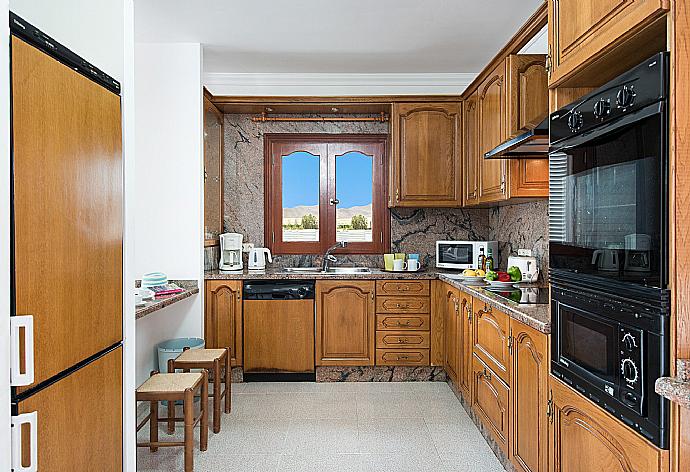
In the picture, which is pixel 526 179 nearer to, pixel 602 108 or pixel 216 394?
pixel 602 108

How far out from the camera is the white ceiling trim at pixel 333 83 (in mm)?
5359

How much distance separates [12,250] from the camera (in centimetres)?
141

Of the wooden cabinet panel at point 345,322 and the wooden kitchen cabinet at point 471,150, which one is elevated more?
the wooden kitchen cabinet at point 471,150

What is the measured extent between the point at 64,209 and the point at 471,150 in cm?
378

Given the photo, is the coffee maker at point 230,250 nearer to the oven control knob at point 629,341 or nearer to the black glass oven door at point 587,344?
the black glass oven door at point 587,344

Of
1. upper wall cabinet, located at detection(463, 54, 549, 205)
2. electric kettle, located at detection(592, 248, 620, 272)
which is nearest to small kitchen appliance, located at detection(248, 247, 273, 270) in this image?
upper wall cabinet, located at detection(463, 54, 549, 205)

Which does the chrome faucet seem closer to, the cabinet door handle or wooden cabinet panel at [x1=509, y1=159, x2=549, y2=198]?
wooden cabinet panel at [x1=509, y1=159, x2=549, y2=198]

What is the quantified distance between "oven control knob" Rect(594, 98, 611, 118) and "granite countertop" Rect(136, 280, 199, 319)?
2.36 m

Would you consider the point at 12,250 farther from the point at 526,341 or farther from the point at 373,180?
the point at 373,180

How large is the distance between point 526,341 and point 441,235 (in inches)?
119

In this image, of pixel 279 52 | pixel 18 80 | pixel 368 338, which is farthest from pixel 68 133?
pixel 368 338

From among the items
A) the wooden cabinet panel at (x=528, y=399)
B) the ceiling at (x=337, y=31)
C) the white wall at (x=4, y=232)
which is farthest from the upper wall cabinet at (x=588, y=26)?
the ceiling at (x=337, y=31)

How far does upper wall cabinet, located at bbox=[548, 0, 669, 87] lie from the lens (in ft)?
5.29

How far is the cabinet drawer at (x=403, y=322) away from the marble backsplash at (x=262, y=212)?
0.81 meters
